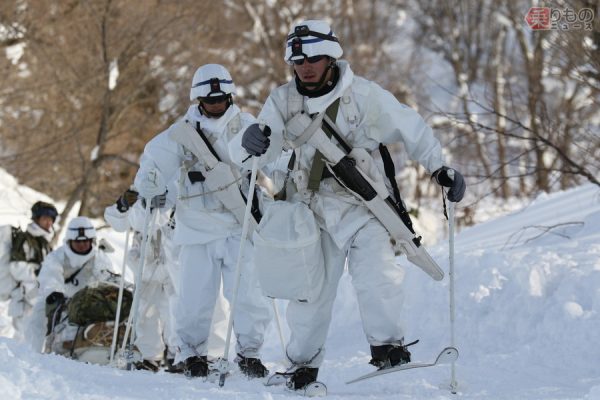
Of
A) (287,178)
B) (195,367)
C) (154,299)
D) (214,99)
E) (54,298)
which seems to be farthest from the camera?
(154,299)

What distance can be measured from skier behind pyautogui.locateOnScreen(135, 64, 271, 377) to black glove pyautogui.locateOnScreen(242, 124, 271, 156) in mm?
1563

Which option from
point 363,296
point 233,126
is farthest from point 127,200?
point 363,296

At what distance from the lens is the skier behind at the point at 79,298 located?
852 cm

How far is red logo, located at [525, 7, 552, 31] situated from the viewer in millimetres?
10090

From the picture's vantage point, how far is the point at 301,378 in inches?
215

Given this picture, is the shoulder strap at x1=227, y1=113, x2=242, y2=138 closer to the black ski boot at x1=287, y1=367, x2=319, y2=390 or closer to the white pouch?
the white pouch

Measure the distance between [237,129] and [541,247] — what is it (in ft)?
9.63

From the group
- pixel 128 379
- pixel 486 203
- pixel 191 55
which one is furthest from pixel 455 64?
pixel 128 379

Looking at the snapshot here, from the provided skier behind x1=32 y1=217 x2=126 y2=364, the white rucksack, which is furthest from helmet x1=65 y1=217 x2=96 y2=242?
the white rucksack

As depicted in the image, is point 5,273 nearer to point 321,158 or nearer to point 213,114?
point 213,114

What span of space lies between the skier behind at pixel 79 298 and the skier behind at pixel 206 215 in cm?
161

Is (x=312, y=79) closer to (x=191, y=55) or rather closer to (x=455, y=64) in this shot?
(x=191, y=55)

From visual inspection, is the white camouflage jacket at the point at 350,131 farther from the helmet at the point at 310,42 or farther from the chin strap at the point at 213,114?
the chin strap at the point at 213,114

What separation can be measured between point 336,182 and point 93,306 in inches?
149
